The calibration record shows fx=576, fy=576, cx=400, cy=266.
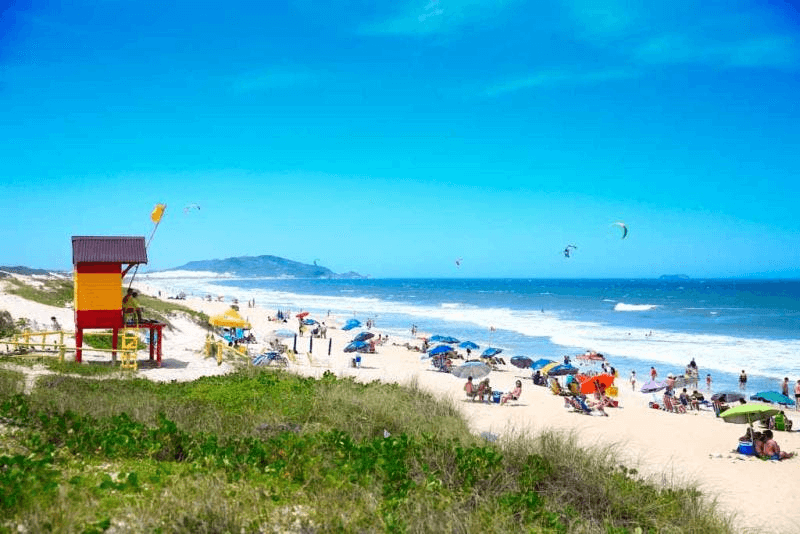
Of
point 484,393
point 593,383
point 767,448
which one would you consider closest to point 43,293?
point 484,393

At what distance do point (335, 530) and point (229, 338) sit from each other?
2250cm

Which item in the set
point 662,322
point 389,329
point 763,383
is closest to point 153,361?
point 763,383

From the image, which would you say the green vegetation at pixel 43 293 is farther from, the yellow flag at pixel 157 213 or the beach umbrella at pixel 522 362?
the beach umbrella at pixel 522 362

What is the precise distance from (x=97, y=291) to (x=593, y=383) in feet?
48.1

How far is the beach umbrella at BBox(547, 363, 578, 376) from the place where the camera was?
67.5ft

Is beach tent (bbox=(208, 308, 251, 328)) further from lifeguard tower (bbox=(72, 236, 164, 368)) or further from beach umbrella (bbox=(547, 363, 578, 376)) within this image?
beach umbrella (bbox=(547, 363, 578, 376))

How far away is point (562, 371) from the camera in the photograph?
20.7 meters

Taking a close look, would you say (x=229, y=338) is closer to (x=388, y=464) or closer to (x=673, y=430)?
(x=673, y=430)

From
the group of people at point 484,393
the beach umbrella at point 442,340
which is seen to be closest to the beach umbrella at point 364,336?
the beach umbrella at point 442,340

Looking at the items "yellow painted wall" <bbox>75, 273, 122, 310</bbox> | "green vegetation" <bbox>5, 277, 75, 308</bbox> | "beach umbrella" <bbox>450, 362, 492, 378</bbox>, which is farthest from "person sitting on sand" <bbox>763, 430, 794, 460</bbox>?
"green vegetation" <bbox>5, 277, 75, 308</bbox>

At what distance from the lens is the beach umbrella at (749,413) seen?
12.3 m

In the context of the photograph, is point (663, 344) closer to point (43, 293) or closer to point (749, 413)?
point (749, 413)

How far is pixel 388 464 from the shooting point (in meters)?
5.70

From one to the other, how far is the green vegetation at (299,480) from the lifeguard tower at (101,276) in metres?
7.53
